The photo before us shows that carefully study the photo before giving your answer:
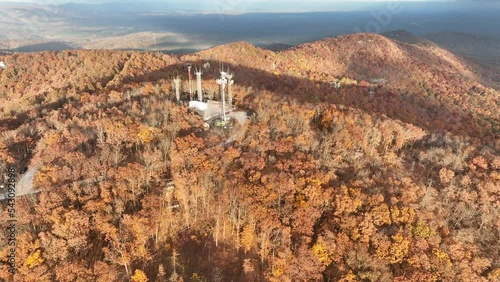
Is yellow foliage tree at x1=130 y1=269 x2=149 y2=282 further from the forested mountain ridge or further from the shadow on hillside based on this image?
the shadow on hillside

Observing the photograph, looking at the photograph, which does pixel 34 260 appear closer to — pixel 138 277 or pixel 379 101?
pixel 138 277

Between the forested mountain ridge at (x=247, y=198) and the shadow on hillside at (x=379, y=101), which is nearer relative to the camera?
the forested mountain ridge at (x=247, y=198)

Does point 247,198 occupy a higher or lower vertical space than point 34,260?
higher

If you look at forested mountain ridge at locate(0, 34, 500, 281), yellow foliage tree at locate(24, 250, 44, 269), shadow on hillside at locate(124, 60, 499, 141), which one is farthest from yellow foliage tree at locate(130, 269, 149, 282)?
shadow on hillside at locate(124, 60, 499, 141)

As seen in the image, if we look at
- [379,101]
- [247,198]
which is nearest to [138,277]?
[247,198]

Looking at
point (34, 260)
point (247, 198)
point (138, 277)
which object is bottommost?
point (138, 277)

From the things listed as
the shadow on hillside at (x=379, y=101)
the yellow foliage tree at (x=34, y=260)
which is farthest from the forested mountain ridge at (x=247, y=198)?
the shadow on hillside at (x=379, y=101)

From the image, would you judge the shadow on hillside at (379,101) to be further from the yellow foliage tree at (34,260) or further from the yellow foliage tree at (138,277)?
the yellow foliage tree at (34,260)

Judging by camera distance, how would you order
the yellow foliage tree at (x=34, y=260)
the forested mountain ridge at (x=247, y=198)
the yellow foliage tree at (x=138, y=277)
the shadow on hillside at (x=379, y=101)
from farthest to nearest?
the shadow on hillside at (x=379, y=101)
the forested mountain ridge at (x=247, y=198)
the yellow foliage tree at (x=138, y=277)
the yellow foliage tree at (x=34, y=260)

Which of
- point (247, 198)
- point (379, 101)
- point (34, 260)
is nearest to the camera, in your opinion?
point (34, 260)
